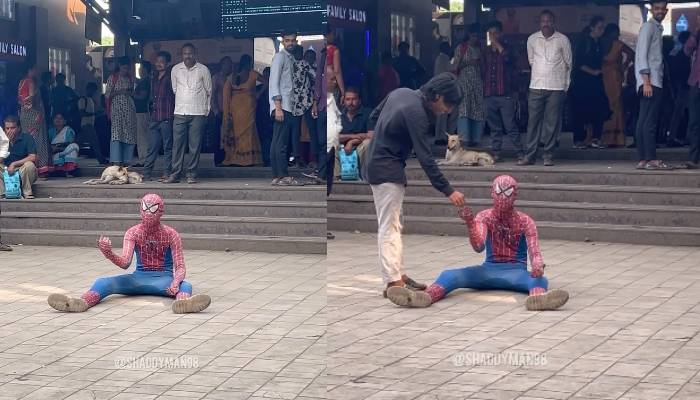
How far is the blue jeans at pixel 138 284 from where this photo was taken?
853 centimetres

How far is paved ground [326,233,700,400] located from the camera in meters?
5.76

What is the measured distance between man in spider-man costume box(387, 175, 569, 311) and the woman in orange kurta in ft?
20.7

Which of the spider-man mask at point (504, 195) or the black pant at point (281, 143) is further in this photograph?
the black pant at point (281, 143)

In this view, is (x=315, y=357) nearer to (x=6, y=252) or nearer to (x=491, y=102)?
(x=6, y=252)

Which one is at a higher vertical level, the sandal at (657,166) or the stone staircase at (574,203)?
the sandal at (657,166)

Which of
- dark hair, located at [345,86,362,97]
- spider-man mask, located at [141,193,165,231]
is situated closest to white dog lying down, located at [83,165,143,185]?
dark hair, located at [345,86,362,97]

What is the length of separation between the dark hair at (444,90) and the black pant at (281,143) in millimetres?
5046

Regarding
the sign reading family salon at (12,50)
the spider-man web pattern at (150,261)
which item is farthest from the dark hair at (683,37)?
the sign reading family salon at (12,50)

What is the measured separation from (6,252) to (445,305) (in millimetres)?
5684

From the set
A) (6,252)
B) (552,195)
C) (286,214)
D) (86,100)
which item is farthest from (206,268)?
(86,100)

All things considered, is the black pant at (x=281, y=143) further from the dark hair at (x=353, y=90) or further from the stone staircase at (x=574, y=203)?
the dark hair at (x=353, y=90)

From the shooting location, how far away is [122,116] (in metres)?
15.0

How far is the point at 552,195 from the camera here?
38.8ft

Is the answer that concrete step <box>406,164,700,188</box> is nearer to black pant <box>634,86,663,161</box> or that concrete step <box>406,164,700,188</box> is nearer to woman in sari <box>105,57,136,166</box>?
black pant <box>634,86,663,161</box>
